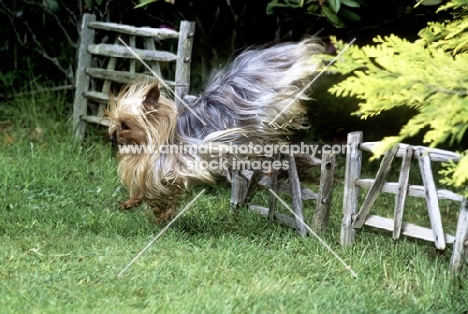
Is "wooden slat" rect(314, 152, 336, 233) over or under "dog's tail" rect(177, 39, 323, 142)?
under

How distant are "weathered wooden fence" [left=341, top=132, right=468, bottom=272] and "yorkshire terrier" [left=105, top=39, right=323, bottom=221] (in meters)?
0.64

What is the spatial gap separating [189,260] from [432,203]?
1.65m

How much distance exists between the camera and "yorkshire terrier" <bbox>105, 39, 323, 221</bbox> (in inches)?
241

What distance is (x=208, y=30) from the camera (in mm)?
9406

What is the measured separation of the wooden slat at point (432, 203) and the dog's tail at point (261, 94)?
1.15 m

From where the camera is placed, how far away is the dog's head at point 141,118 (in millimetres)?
6082

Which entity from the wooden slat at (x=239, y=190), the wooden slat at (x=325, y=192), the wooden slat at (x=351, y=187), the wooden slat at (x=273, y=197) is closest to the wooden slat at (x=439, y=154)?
the wooden slat at (x=351, y=187)

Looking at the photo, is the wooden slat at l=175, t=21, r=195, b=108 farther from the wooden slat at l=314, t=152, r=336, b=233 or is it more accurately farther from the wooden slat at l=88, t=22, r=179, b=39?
the wooden slat at l=314, t=152, r=336, b=233

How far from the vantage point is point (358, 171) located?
20.4 feet

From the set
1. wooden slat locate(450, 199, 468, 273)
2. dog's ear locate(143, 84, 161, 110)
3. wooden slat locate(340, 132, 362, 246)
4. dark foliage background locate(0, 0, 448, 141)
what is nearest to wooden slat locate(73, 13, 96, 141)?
dark foliage background locate(0, 0, 448, 141)

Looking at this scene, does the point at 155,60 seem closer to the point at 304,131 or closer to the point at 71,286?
the point at 304,131

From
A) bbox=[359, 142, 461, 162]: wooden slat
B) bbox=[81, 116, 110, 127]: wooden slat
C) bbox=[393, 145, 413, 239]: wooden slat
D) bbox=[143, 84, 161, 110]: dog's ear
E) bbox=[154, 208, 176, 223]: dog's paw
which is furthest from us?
bbox=[81, 116, 110, 127]: wooden slat

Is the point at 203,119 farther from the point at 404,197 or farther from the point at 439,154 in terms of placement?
the point at 439,154

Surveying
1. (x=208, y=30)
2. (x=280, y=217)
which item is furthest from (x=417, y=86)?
(x=208, y=30)
